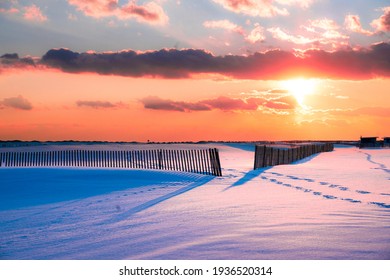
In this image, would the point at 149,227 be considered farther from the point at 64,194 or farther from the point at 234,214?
the point at 64,194

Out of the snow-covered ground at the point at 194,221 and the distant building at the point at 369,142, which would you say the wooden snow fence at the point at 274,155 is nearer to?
the snow-covered ground at the point at 194,221

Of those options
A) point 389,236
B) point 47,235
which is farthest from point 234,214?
point 47,235

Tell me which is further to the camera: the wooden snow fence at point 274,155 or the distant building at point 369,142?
the distant building at point 369,142

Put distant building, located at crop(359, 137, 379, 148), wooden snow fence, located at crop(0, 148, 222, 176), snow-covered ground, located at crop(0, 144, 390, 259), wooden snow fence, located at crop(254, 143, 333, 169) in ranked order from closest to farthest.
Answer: snow-covered ground, located at crop(0, 144, 390, 259)
wooden snow fence, located at crop(0, 148, 222, 176)
wooden snow fence, located at crop(254, 143, 333, 169)
distant building, located at crop(359, 137, 379, 148)

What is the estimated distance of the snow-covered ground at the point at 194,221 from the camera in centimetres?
658

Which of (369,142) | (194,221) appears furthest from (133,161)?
(369,142)

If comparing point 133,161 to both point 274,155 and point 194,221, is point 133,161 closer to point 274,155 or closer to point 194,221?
point 274,155

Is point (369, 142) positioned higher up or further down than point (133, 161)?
higher up

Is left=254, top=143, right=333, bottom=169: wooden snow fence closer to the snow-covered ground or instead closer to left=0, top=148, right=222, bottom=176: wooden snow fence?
left=0, top=148, right=222, bottom=176: wooden snow fence

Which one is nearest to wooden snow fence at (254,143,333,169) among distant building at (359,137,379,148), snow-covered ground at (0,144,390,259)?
snow-covered ground at (0,144,390,259)

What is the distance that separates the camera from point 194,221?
905 cm

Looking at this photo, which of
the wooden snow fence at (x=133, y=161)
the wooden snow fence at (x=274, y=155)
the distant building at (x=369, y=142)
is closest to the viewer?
the wooden snow fence at (x=133, y=161)

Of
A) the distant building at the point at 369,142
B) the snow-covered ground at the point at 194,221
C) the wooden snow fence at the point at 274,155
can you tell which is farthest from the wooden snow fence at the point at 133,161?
the distant building at the point at 369,142

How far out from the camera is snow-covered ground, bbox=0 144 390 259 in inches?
259
